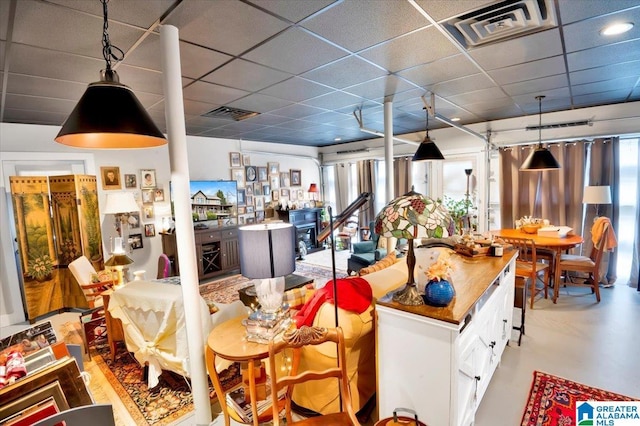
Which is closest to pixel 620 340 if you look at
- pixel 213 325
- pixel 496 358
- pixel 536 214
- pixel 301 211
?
pixel 496 358

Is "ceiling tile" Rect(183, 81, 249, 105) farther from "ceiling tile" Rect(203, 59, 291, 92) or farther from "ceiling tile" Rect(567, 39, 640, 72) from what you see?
"ceiling tile" Rect(567, 39, 640, 72)

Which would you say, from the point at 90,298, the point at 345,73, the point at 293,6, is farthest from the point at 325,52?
the point at 90,298

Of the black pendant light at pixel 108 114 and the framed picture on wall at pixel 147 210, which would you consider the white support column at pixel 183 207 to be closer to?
the black pendant light at pixel 108 114

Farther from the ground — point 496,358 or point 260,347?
point 260,347

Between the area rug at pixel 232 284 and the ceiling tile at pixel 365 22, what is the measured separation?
11.6 feet

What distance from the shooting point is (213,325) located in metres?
2.19

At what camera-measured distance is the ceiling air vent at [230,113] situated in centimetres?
379

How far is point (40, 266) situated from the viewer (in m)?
3.87

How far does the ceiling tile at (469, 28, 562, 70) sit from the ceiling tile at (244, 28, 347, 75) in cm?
115

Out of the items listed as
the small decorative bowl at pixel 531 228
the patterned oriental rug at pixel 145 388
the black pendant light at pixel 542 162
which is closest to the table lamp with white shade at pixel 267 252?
the patterned oriental rug at pixel 145 388

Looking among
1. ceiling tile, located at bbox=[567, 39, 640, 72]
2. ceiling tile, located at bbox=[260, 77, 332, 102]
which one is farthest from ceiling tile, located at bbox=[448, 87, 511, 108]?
ceiling tile, located at bbox=[260, 77, 332, 102]

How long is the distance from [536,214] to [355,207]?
15.1 feet

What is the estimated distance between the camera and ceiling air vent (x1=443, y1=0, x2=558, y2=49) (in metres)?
1.75

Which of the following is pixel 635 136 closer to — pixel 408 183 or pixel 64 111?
pixel 408 183
